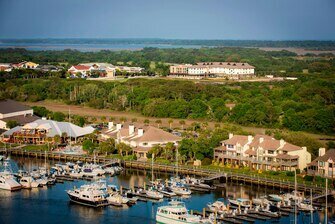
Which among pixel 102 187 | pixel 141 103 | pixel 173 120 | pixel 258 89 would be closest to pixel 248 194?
pixel 102 187

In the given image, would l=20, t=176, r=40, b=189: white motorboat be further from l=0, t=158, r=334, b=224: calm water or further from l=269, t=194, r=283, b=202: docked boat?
l=269, t=194, r=283, b=202: docked boat

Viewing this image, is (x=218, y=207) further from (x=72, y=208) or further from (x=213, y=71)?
(x=213, y=71)

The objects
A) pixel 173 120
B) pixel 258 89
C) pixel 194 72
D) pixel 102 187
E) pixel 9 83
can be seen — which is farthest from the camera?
pixel 194 72

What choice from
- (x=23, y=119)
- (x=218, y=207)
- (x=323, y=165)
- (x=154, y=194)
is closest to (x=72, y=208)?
(x=154, y=194)

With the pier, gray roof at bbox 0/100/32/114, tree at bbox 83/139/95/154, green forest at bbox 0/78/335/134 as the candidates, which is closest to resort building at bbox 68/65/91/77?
green forest at bbox 0/78/335/134

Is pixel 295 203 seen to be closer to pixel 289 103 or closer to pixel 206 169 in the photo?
pixel 206 169

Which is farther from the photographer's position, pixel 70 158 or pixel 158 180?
pixel 70 158
